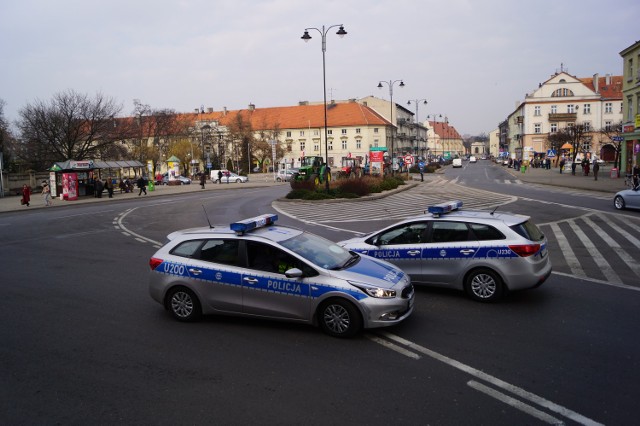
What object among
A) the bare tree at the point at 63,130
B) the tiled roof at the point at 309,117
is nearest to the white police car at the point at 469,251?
the bare tree at the point at 63,130

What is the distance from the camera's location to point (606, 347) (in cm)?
621

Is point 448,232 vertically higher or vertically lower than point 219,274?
higher

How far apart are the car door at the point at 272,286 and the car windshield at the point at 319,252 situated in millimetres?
216

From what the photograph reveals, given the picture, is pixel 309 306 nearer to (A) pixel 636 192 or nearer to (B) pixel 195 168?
(A) pixel 636 192

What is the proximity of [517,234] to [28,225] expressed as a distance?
21023mm

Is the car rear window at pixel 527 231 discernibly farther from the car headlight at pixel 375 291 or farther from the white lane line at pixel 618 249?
the white lane line at pixel 618 249

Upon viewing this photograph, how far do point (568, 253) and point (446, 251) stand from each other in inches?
227

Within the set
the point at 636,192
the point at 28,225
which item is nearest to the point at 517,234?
the point at 636,192

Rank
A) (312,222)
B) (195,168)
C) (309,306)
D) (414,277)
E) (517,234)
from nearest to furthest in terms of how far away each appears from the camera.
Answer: (309,306) < (517,234) < (414,277) < (312,222) < (195,168)

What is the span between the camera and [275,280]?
6895 mm

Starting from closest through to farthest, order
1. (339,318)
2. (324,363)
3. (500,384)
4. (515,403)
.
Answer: (515,403) → (500,384) → (324,363) → (339,318)

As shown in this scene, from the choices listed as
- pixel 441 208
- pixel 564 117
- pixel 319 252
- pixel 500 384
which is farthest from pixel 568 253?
pixel 564 117

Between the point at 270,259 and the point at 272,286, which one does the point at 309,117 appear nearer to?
the point at 270,259

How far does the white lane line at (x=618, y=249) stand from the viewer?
10.9m
